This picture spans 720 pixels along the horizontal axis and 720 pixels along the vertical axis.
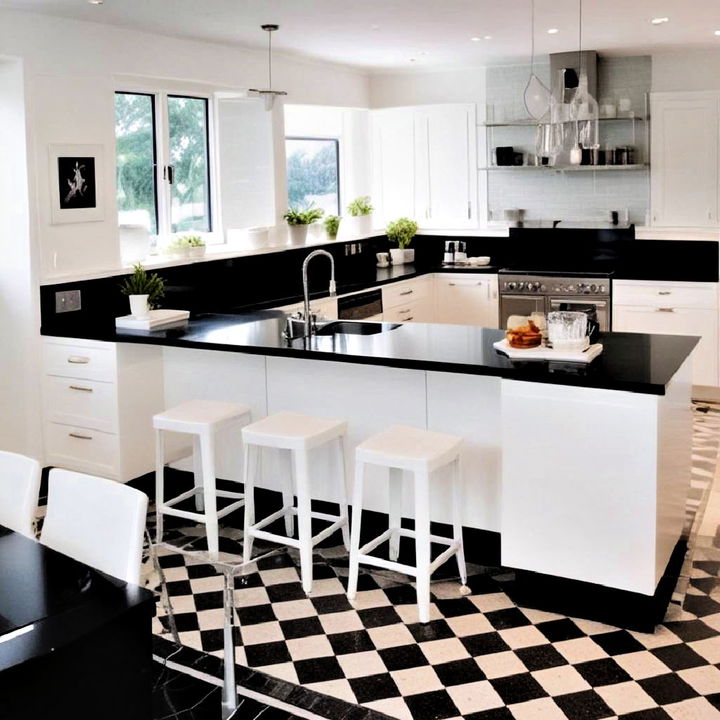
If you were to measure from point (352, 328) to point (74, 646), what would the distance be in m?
3.48

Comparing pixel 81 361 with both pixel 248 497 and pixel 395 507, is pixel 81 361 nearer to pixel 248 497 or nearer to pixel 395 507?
pixel 248 497

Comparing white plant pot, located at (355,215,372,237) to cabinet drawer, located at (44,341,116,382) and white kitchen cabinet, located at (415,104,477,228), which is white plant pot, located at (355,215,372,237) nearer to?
white kitchen cabinet, located at (415,104,477,228)

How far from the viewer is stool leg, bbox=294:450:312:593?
4223 millimetres

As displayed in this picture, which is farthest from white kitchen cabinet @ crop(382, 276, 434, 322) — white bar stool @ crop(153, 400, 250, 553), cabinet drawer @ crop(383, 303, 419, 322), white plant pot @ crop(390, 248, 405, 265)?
white bar stool @ crop(153, 400, 250, 553)

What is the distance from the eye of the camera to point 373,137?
897cm

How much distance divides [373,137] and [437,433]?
205 inches

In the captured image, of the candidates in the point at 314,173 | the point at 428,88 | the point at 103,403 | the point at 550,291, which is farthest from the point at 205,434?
the point at 428,88

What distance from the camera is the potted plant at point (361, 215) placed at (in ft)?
28.7

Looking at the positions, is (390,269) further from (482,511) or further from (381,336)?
(482,511)

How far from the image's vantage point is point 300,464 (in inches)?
168

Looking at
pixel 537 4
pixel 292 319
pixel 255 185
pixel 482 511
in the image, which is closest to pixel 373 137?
pixel 255 185

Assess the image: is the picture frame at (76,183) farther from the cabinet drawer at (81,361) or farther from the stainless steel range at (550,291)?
the stainless steel range at (550,291)

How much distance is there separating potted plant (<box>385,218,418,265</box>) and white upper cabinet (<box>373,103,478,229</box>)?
104 millimetres

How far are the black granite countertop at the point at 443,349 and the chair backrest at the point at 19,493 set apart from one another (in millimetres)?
1653
